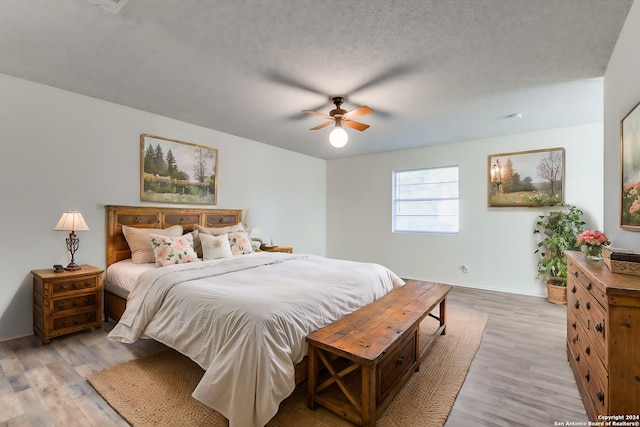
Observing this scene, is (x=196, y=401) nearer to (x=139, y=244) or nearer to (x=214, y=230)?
(x=139, y=244)

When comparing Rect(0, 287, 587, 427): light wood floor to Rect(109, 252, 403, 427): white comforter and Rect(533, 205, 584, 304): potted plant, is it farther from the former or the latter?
Rect(533, 205, 584, 304): potted plant

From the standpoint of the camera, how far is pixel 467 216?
16.3 feet

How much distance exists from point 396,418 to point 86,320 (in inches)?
120

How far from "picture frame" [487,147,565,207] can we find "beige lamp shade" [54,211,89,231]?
5552 millimetres

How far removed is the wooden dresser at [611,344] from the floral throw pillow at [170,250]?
343 cm

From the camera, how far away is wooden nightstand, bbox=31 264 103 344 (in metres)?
2.63

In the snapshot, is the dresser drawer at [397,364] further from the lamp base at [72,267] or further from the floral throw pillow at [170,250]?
the lamp base at [72,267]

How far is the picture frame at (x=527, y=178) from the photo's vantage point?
4219mm

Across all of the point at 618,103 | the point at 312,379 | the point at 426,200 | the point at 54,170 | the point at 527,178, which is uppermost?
the point at 618,103

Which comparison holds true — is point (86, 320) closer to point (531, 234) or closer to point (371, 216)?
point (371, 216)

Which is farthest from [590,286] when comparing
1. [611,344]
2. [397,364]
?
[397,364]

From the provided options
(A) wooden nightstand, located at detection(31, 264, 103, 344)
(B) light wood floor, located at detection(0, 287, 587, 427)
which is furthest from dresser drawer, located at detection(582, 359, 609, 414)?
(A) wooden nightstand, located at detection(31, 264, 103, 344)

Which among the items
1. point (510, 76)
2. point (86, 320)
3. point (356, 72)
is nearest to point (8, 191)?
point (86, 320)

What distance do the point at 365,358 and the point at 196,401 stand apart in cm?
122
